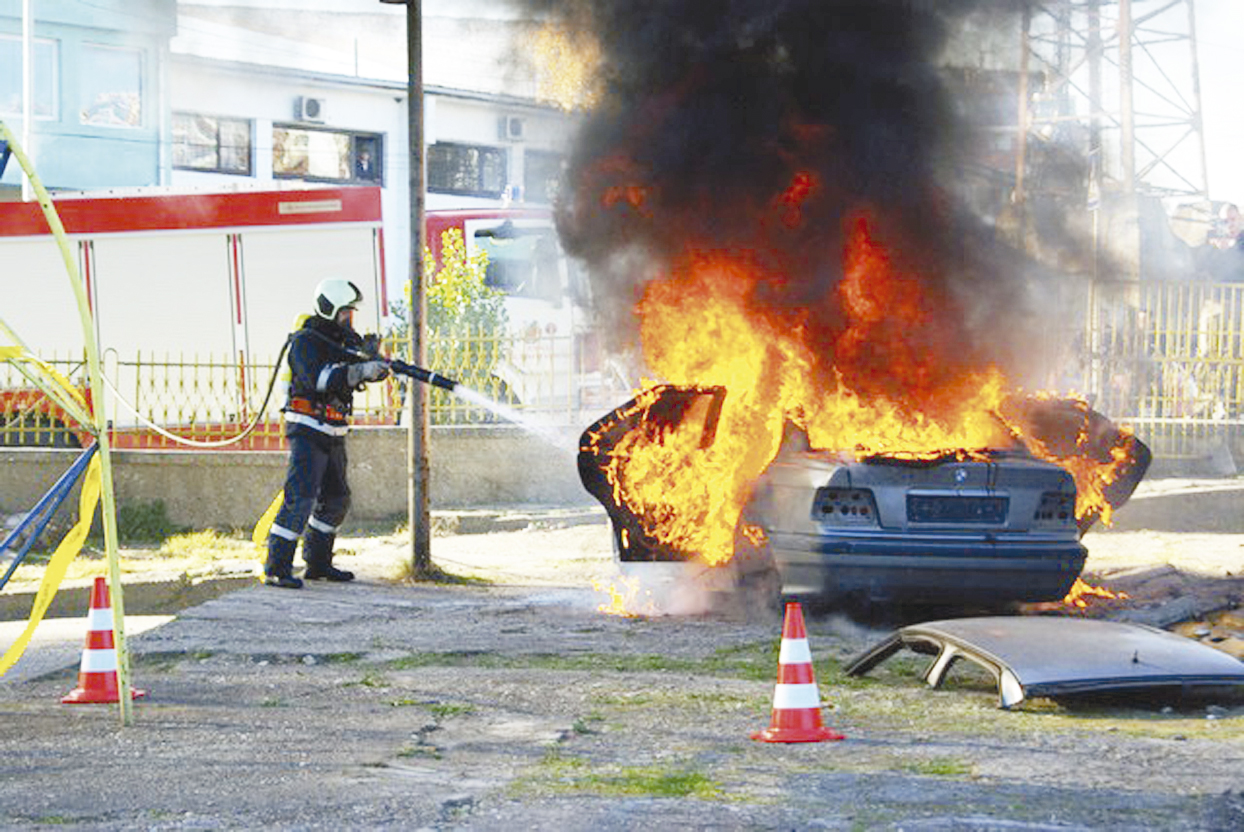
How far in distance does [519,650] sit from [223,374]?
366 inches

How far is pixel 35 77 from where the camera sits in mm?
32250

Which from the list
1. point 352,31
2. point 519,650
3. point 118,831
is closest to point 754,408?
point 519,650

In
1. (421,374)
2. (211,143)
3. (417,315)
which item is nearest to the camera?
(421,374)

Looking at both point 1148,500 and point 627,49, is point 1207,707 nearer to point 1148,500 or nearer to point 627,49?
point 627,49

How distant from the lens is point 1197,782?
5.84 meters

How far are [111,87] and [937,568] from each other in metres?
27.5

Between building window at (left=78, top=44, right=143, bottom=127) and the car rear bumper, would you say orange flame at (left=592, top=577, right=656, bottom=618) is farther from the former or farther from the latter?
building window at (left=78, top=44, right=143, bottom=127)

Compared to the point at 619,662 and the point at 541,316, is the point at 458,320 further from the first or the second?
the point at 619,662

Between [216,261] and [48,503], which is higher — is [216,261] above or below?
above

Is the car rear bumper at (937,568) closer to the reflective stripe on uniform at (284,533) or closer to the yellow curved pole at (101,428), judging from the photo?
the yellow curved pole at (101,428)

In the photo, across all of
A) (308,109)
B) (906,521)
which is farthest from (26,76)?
(906,521)

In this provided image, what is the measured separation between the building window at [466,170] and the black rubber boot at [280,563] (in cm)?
2652

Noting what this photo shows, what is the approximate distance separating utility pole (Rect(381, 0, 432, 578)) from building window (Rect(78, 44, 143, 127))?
73.0 ft

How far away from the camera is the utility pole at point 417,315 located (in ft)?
40.1
